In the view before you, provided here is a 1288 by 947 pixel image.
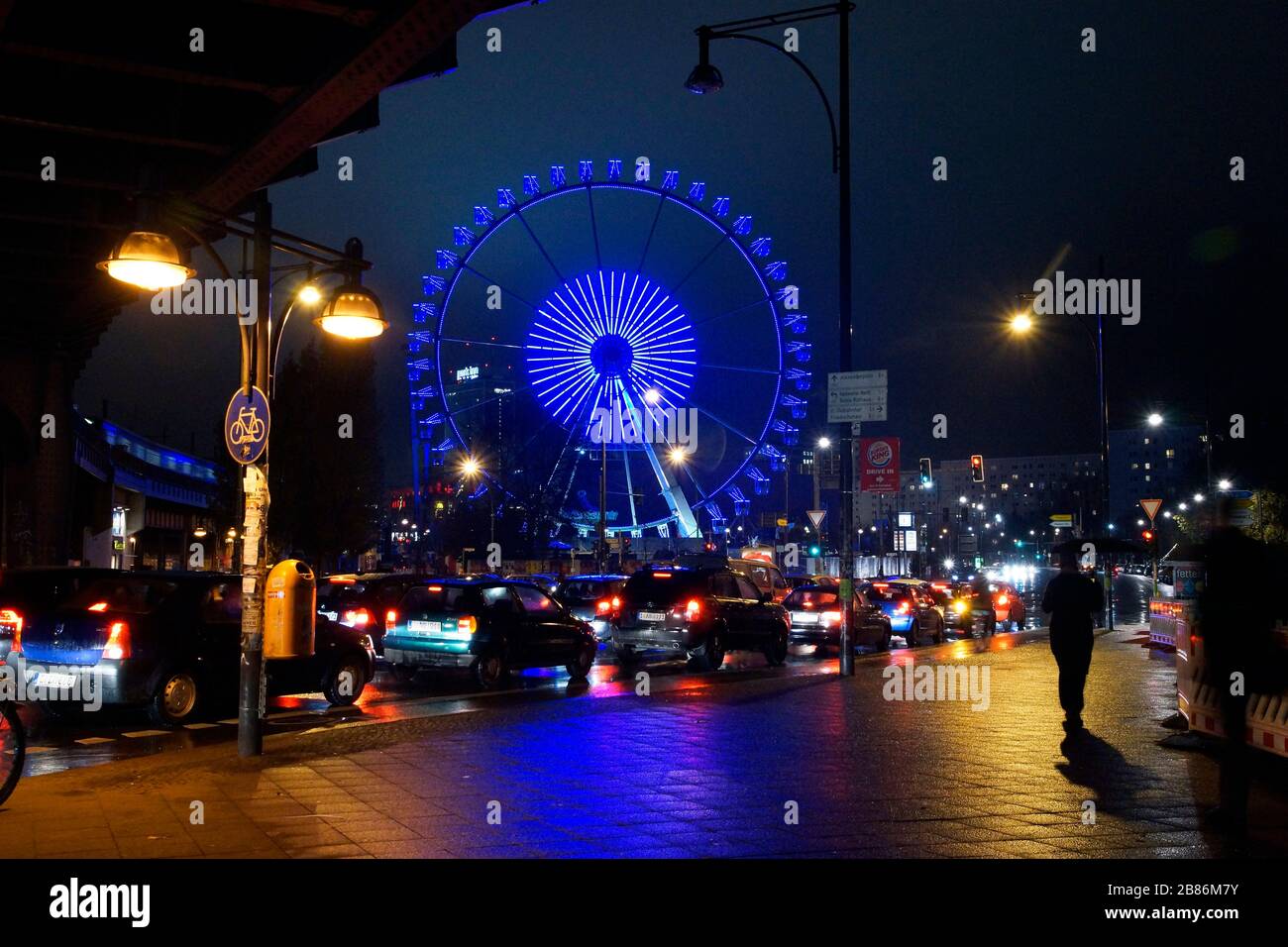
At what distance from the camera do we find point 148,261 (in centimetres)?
904

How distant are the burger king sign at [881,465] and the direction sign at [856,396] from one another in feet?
3.05

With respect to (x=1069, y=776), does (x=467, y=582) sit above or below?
above

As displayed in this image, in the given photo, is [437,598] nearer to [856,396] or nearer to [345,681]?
[345,681]

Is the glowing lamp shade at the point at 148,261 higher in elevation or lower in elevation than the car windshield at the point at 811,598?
higher

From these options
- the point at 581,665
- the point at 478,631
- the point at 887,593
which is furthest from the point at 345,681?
the point at 887,593

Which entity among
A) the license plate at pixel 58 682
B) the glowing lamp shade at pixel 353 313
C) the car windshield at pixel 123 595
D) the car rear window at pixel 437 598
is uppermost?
the glowing lamp shade at pixel 353 313

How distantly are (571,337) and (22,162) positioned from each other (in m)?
29.8

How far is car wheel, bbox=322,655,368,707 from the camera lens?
14789 mm

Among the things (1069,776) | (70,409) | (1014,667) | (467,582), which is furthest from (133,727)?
(70,409)

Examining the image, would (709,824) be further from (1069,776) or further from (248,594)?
(248,594)

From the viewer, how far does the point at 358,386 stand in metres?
51.9

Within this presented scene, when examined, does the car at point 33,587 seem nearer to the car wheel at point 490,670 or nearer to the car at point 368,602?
the car wheel at point 490,670

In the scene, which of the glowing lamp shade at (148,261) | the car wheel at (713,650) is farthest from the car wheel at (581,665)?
the glowing lamp shade at (148,261)

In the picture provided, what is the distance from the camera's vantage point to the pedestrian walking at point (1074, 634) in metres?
12.2
